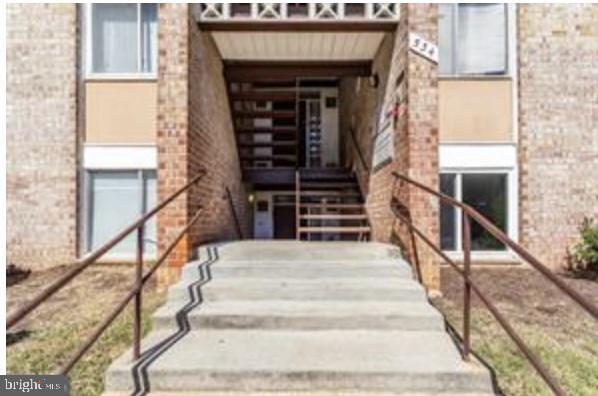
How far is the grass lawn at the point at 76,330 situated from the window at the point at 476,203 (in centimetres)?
466

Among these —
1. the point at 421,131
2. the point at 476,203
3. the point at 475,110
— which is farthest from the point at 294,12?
the point at 476,203

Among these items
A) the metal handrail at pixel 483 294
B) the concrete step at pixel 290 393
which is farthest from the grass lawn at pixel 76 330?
the metal handrail at pixel 483 294

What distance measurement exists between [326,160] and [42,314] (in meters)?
8.98

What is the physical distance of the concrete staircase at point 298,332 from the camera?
306 centimetres

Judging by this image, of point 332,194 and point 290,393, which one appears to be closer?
point 290,393

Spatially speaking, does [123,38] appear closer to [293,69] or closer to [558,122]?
[293,69]

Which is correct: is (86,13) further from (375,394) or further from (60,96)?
→ (375,394)

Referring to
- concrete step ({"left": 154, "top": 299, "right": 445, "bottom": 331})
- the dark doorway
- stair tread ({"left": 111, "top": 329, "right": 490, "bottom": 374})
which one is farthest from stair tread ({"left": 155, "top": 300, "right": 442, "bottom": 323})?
the dark doorway

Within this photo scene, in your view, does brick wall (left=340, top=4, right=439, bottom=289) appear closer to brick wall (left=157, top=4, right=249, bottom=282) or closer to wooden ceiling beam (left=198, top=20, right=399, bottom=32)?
wooden ceiling beam (left=198, top=20, right=399, bottom=32)

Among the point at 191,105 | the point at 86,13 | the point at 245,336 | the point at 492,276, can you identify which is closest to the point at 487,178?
the point at 492,276

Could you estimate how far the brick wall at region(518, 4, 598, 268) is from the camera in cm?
770

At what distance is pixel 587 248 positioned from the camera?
737 centimetres

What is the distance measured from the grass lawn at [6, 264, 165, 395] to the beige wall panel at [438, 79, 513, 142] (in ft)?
16.9

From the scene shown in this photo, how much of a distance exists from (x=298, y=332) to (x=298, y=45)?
431 cm
